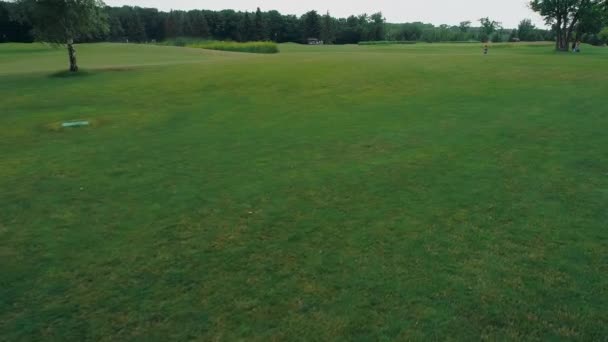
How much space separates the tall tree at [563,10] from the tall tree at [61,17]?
153 ft

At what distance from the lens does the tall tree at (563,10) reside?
47487 mm

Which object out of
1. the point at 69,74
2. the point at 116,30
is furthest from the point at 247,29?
the point at 69,74

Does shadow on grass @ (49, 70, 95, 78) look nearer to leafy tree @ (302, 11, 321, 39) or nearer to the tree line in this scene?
the tree line

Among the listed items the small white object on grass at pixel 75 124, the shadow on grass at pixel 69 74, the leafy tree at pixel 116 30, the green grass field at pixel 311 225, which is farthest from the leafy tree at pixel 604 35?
the leafy tree at pixel 116 30

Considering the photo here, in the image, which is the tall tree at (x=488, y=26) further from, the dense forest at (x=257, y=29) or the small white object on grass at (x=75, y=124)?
the small white object on grass at (x=75, y=124)

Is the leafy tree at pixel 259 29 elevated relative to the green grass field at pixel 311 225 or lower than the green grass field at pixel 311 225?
elevated

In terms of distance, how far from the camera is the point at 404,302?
5102 millimetres

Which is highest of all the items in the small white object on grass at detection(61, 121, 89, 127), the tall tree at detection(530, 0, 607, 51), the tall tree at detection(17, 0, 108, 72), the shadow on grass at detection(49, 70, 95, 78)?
the tall tree at detection(530, 0, 607, 51)

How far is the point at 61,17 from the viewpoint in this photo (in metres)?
26.1

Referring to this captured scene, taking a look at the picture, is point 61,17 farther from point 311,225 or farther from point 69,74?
point 311,225

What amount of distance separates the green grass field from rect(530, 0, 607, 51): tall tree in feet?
130

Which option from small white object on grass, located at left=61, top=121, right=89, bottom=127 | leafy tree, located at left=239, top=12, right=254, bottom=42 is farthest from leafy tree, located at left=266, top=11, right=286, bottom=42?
small white object on grass, located at left=61, top=121, right=89, bottom=127

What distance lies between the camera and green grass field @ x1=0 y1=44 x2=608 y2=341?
16.2ft

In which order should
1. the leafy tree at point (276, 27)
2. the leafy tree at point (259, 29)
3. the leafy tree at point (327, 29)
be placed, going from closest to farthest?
1. the leafy tree at point (259, 29)
2. the leafy tree at point (327, 29)
3. the leafy tree at point (276, 27)
